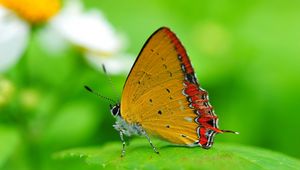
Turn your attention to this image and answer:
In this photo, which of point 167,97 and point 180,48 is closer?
point 180,48

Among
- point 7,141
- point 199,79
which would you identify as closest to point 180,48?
point 7,141

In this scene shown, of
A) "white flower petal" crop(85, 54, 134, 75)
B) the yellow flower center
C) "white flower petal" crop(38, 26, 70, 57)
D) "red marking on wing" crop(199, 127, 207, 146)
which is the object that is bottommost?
"red marking on wing" crop(199, 127, 207, 146)

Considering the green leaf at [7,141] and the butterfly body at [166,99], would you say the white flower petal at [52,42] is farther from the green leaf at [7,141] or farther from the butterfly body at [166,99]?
the butterfly body at [166,99]

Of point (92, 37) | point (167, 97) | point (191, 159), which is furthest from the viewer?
point (92, 37)

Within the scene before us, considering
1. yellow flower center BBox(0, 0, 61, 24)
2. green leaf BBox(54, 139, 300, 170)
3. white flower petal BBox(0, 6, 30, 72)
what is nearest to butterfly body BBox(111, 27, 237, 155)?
green leaf BBox(54, 139, 300, 170)

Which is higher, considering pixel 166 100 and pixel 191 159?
pixel 166 100

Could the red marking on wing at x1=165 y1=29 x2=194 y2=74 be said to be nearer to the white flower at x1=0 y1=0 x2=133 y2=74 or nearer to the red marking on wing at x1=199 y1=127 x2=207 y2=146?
the red marking on wing at x1=199 y1=127 x2=207 y2=146

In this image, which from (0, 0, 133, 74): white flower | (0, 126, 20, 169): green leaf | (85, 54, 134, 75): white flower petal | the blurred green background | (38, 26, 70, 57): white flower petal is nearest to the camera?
(0, 126, 20, 169): green leaf

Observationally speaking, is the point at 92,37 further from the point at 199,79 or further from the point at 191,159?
the point at 191,159
